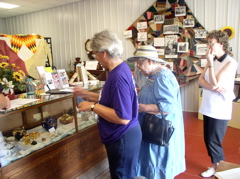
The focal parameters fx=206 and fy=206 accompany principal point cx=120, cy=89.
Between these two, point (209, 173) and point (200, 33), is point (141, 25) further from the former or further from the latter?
point (209, 173)

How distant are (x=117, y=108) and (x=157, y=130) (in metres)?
0.57

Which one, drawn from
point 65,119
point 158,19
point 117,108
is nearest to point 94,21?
point 158,19

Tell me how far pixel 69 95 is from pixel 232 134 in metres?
2.83

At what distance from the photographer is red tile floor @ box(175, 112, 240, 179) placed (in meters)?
2.46

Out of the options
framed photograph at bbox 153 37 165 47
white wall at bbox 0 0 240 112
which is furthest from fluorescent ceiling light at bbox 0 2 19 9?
framed photograph at bbox 153 37 165 47

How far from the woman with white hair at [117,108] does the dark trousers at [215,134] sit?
3.16ft

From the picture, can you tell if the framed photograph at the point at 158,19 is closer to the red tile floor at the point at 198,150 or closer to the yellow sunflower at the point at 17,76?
the red tile floor at the point at 198,150

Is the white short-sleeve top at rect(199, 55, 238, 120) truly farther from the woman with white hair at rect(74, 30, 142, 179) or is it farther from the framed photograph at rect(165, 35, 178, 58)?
the framed photograph at rect(165, 35, 178, 58)

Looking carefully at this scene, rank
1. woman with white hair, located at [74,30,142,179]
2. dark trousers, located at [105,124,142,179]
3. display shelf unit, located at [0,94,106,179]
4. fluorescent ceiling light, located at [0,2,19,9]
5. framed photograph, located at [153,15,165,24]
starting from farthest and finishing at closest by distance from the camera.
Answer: fluorescent ceiling light, located at [0,2,19,9]
framed photograph, located at [153,15,165,24]
display shelf unit, located at [0,94,106,179]
dark trousers, located at [105,124,142,179]
woman with white hair, located at [74,30,142,179]

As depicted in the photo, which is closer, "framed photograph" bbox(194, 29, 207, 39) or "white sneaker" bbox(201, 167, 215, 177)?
"white sneaker" bbox(201, 167, 215, 177)

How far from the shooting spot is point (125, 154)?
1.40m

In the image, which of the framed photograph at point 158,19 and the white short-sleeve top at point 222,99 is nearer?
the white short-sleeve top at point 222,99

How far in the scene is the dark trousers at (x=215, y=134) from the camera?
203cm

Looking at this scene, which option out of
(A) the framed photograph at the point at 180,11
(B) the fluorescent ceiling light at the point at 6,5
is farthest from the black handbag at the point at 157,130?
(B) the fluorescent ceiling light at the point at 6,5
